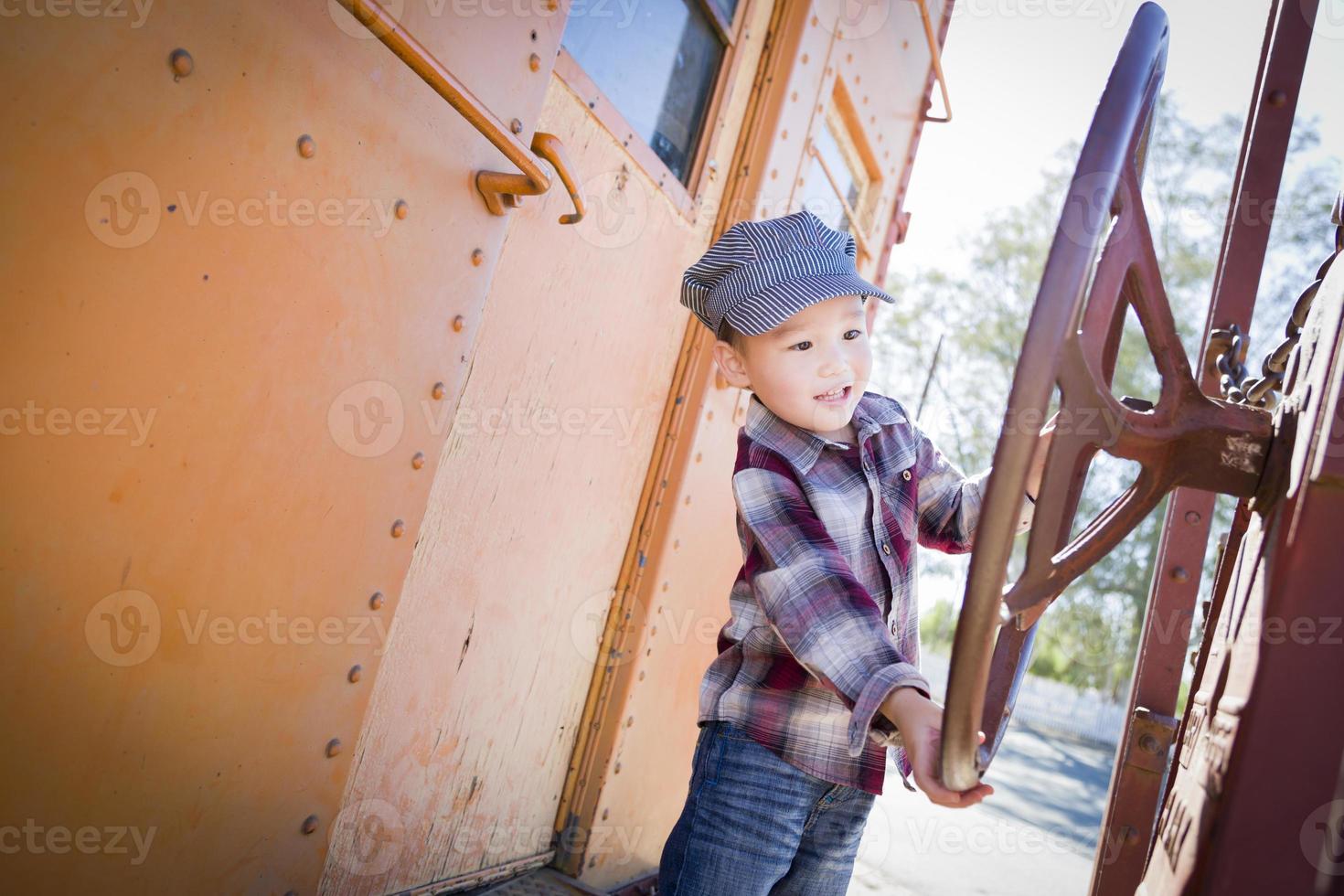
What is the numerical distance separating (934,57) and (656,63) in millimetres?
2205

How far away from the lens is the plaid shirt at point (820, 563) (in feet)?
4.09

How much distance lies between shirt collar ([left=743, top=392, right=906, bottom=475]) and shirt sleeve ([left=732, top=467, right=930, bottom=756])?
1.7 inches

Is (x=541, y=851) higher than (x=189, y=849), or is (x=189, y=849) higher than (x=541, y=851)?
(x=189, y=849)

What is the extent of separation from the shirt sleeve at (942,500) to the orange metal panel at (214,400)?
821 millimetres

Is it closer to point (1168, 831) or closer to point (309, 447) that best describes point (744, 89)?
point (309, 447)

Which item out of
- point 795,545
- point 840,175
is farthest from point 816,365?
point 840,175

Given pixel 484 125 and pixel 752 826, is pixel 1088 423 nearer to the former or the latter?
pixel 752 826

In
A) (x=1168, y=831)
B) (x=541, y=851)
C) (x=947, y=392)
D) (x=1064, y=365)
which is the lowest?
(x=541, y=851)

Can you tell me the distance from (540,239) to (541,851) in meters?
1.49

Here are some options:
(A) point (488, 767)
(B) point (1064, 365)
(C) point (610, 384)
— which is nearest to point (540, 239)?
(C) point (610, 384)

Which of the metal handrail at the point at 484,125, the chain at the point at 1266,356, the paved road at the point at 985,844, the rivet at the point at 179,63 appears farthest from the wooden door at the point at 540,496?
the paved road at the point at 985,844

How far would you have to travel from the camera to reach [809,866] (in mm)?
1479

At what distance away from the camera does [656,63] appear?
226 cm

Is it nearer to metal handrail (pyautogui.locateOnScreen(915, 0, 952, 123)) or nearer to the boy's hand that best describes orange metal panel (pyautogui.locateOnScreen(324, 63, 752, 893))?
the boy's hand
